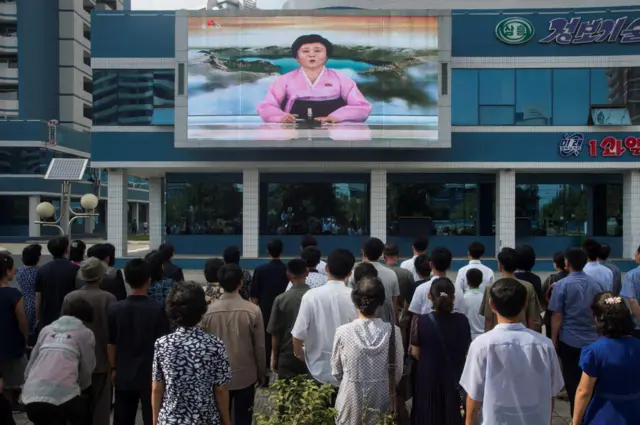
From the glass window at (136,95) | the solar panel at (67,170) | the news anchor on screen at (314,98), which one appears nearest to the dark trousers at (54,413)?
the solar panel at (67,170)

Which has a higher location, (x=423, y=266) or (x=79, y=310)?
(x=423, y=266)

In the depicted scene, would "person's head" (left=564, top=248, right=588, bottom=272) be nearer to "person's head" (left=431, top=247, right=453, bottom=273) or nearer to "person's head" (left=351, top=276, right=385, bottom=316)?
"person's head" (left=431, top=247, right=453, bottom=273)

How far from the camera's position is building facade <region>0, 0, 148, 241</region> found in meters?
41.3

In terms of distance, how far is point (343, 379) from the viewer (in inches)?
171

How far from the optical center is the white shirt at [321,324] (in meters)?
4.92

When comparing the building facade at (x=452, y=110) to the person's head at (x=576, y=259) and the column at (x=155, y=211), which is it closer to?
the column at (x=155, y=211)

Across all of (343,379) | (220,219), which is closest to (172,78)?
(220,219)

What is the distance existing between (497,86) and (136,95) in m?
12.8

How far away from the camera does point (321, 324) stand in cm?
494

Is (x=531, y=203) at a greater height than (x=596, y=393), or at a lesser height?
greater

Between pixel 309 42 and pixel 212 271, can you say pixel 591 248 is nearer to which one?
pixel 212 271

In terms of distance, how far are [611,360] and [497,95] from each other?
18.5 meters

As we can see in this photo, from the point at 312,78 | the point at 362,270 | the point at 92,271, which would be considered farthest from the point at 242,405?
the point at 312,78

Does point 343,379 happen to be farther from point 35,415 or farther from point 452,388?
point 35,415
